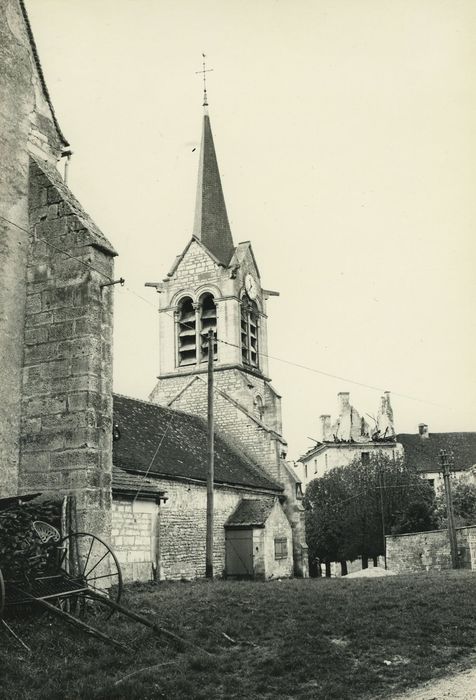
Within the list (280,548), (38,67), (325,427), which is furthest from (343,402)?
(38,67)

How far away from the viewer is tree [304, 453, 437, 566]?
153 feet

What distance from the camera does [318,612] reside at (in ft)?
37.6

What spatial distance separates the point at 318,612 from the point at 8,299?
23.3 feet

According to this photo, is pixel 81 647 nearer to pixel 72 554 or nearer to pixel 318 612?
pixel 72 554

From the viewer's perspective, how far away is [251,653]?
9109 mm

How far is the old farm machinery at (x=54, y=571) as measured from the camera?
8.84 metres

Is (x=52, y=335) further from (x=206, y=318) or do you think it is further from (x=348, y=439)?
(x=348, y=439)

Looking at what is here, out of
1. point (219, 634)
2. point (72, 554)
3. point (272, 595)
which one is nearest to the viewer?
point (219, 634)

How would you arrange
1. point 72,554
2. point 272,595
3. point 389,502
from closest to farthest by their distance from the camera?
point 72,554 < point 272,595 < point 389,502

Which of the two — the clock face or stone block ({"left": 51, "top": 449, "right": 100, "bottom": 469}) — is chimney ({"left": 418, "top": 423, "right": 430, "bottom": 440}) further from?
stone block ({"left": 51, "top": 449, "right": 100, "bottom": 469})

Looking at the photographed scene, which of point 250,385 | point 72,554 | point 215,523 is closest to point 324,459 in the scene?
point 250,385

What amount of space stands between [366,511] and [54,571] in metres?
39.8

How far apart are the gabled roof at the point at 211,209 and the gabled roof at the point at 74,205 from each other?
80.2ft

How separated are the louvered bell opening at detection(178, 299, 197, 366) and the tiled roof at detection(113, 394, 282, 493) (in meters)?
4.30
